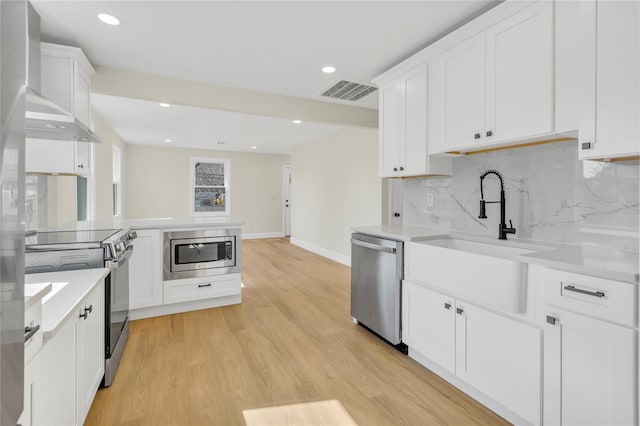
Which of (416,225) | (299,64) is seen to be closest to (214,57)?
(299,64)

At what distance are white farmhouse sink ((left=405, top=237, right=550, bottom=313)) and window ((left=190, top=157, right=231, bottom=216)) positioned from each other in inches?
281

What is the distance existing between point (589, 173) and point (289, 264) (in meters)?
4.56

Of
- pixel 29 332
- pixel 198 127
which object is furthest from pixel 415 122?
pixel 198 127

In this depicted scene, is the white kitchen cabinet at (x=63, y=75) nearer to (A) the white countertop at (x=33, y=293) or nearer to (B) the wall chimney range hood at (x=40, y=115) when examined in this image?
(B) the wall chimney range hood at (x=40, y=115)

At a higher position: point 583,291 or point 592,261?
point 592,261

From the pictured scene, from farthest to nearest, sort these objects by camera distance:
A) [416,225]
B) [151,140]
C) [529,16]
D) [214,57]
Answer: [151,140] → [416,225] → [214,57] → [529,16]

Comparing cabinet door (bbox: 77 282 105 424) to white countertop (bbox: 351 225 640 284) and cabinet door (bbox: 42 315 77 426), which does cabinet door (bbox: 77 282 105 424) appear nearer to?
cabinet door (bbox: 42 315 77 426)

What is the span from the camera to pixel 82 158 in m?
2.71

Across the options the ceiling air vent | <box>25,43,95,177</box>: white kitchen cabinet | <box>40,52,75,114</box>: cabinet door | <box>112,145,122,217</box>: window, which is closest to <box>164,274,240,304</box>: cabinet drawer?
<box>25,43,95,177</box>: white kitchen cabinet

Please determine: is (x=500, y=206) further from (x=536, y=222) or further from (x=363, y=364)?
(x=363, y=364)

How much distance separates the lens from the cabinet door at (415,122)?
258cm

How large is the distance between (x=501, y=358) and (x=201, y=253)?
2.87 meters

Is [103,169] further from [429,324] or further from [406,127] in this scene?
[429,324]

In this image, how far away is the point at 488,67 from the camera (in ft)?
6.75
